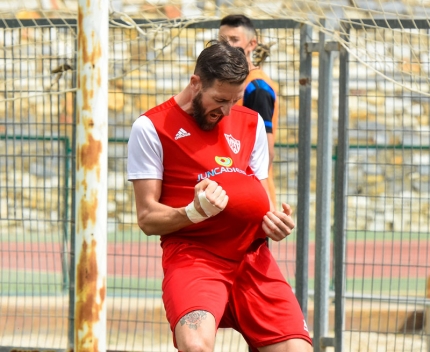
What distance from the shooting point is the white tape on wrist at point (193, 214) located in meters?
3.72

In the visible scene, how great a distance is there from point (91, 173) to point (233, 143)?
40.9 inches

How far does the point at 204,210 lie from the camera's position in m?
3.67

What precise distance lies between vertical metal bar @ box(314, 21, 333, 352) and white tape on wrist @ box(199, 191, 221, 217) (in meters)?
2.15

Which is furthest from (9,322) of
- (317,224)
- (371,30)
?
(371,30)

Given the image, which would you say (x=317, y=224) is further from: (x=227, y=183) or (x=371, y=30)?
(x=227, y=183)

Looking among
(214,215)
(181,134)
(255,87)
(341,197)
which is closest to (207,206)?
(214,215)

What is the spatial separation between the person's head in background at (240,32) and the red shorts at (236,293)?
1701mm

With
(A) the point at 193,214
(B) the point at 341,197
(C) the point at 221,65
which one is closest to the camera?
(A) the point at 193,214

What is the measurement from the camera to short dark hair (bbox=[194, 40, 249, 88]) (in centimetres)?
384

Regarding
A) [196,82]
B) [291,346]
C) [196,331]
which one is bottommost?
[291,346]

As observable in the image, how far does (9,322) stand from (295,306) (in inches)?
141

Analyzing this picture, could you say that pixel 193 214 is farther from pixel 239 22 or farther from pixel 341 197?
pixel 341 197

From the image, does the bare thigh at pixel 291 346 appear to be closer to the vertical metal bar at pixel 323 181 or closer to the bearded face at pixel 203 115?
the bearded face at pixel 203 115

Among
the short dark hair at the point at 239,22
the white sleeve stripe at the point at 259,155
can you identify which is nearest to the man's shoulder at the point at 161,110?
the white sleeve stripe at the point at 259,155
